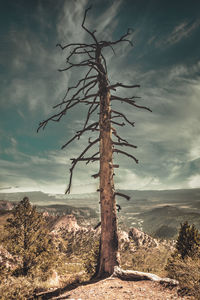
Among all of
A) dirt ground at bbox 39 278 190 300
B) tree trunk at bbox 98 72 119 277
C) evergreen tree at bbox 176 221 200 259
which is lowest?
evergreen tree at bbox 176 221 200 259

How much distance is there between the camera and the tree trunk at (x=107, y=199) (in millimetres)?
7094

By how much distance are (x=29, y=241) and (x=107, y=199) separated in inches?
322

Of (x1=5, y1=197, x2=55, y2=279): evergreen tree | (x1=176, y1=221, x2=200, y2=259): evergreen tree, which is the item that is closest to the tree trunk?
(x1=5, y1=197, x2=55, y2=279): evergreen tree

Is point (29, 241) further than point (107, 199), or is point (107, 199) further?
point (29, 241)

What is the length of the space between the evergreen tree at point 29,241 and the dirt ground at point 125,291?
643 centimetres

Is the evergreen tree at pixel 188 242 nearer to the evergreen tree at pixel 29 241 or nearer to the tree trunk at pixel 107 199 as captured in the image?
the tree trunk at pixel 107 199

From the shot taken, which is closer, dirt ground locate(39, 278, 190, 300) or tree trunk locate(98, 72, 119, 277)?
dirt ground locate(39, 278, 190, 300)

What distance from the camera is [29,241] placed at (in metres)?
12.0

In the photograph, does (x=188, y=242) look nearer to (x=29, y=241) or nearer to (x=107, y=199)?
(x=107, y=199)

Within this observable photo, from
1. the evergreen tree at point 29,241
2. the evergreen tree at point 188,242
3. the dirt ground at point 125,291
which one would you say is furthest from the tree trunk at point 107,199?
the evergreen tree at point 188,242

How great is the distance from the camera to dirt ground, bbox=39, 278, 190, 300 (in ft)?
16.6

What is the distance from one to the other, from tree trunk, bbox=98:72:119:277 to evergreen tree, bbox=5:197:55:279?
5.96m

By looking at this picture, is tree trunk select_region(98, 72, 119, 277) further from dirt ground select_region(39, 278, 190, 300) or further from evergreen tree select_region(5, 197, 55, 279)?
evergreen tree select_region(5, 197, 55, 279)

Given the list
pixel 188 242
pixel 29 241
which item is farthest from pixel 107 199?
pixel 29 241
